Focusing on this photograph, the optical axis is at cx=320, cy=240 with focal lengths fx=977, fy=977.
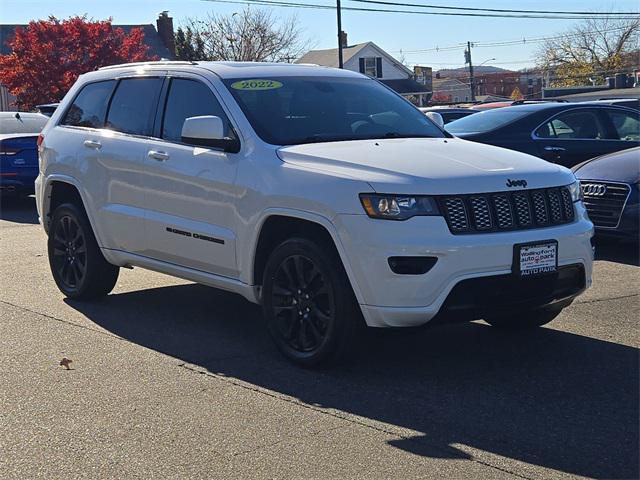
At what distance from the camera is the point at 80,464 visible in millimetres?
4422

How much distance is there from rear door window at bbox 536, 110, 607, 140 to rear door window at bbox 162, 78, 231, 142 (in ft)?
18.7

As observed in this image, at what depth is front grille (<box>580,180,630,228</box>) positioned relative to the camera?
9344 millimetres

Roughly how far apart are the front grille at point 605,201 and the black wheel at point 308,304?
15.0 feet

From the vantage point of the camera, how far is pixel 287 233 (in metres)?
6.04

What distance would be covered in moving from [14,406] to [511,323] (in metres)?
3.31

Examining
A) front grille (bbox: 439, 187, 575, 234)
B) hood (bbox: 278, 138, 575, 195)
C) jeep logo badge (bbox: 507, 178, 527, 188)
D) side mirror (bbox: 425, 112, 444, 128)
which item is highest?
side mirror (bbox: 425, 112, 444, 128)

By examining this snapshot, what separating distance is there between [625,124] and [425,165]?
705cm

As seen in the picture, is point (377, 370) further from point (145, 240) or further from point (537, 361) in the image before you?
point (145, 240)

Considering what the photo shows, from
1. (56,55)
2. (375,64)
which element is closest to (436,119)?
(56,55)

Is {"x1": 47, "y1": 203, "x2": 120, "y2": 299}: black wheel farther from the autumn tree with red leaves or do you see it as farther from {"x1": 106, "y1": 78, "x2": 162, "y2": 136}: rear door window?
the autumn tree with red leaves

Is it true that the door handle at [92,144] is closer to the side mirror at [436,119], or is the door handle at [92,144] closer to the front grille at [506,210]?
the side mirror at [436,119]

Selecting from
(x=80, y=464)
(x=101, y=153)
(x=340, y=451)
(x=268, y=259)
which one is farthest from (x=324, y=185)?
(x=101, y=153)

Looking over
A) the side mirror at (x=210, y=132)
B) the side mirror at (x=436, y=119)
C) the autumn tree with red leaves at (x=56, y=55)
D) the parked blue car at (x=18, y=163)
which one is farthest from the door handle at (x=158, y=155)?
the autumn tree with red leaves at (x=56, y=55)

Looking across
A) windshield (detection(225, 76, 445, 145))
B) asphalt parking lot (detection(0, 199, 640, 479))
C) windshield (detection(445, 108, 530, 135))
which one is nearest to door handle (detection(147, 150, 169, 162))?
windshield (detection(225, 76, 445, 145))
